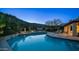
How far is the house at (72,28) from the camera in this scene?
8.95 ft

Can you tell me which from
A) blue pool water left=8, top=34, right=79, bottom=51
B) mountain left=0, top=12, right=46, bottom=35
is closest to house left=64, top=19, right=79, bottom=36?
blue pool water left=8, top=34, right=79, bottom=51

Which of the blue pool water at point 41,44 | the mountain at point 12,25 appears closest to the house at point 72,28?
the blue pool water at point 41,44

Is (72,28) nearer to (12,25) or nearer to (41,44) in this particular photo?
(41,44)

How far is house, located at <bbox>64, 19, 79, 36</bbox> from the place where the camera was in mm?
2729

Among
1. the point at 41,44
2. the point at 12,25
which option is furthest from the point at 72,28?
the point at 12,25

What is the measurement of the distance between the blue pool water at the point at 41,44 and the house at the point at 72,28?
121 millimetres

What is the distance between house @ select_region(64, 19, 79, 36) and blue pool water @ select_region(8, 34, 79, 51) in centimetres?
12

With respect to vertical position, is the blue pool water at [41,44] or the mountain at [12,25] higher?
the mountain at [12,25]

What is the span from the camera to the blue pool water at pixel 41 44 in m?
2.72

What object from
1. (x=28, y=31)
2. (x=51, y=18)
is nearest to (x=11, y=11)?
(x=28, y=31)

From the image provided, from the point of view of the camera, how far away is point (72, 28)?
2.76 m

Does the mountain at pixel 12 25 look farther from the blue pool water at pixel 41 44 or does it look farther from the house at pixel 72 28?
the house at pixel 72 28

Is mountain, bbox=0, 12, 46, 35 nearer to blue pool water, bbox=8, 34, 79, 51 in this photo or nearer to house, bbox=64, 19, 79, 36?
blue pool water, bbox=8, 34, 79, 51

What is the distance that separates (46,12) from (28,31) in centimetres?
38
